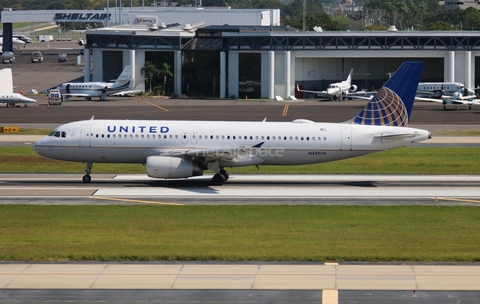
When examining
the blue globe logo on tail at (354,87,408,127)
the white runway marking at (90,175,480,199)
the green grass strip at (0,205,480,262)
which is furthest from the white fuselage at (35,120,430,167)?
the green grass strip at (0,205,480,262)

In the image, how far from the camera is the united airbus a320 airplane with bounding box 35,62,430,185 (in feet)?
Answer: 151

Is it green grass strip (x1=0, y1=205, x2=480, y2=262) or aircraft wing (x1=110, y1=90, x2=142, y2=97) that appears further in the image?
aircraft wing (x1=110, y1=90, x2=142, y2=97)

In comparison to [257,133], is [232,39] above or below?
above

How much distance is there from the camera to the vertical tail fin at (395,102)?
156ft

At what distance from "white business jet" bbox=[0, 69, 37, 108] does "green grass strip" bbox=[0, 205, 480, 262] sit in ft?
212

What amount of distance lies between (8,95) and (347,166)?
59410 mm

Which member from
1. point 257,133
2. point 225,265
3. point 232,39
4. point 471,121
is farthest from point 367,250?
point 232,39

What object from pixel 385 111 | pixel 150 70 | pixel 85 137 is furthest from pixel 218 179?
pixel 150 70

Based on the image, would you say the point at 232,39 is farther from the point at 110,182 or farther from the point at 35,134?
the point at 110,182

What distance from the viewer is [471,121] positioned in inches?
3433

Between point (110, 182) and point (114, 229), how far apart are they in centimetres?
1412

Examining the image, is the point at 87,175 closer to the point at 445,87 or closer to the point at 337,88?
the point at 337,88

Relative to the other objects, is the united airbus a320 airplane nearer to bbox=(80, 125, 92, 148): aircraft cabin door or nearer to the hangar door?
bbox=(80, 125, 92, 148): aircraft cabin door

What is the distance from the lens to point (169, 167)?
4503cm
